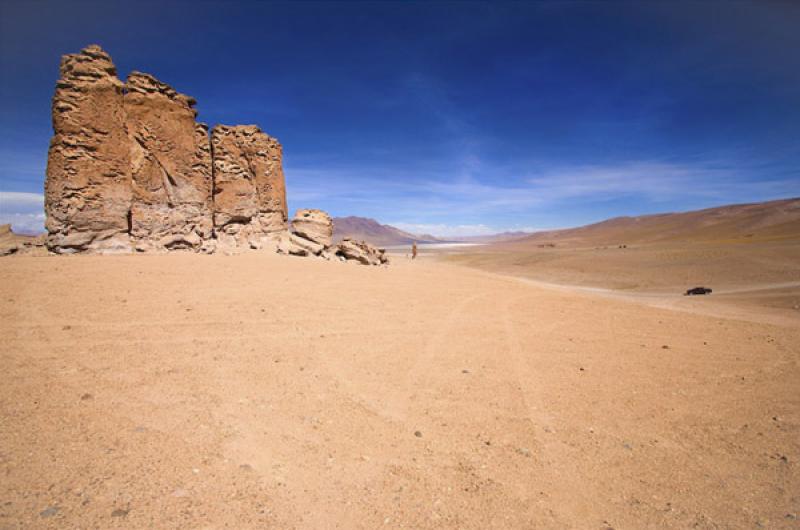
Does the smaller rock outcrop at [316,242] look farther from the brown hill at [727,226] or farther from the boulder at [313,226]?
the brown hill at [727,226]

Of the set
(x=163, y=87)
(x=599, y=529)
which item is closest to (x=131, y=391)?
(x=599, y=529)

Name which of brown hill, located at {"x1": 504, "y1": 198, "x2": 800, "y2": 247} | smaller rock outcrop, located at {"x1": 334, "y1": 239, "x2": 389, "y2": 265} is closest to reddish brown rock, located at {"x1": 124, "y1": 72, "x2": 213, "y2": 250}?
smaller rock outcrop, located at {"x1": 334, "y1": 239, "x2": 389, "y2": 265}

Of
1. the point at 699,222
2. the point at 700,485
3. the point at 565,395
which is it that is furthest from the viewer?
the point at 699,222

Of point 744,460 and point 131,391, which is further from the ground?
point 131,391

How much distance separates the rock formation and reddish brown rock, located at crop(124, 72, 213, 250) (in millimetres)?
32

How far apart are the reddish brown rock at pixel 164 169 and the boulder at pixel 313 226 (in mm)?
5318

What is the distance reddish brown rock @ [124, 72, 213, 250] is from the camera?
12.0m

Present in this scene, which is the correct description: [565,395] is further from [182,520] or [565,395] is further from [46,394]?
[46,394]

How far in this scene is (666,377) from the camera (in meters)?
5.01

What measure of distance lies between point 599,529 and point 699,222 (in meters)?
126

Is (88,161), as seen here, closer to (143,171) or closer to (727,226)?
(143,171)

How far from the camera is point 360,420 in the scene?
139 inches

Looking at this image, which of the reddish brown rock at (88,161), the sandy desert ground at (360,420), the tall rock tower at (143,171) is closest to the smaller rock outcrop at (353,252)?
the tall rock tower at (143,171)

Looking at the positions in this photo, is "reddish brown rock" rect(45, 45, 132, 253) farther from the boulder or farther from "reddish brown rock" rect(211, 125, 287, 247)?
the boulder
